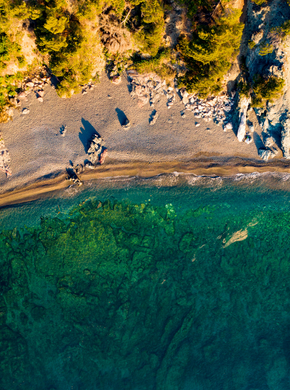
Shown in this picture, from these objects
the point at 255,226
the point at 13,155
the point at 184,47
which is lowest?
the point at 255,226

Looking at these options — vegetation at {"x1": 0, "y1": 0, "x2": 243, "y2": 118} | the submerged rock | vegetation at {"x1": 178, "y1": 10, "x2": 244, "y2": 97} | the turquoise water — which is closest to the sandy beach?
the submerged rock

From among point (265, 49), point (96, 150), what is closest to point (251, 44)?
point (265, 49)

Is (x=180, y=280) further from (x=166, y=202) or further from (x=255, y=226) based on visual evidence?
(x=255, y=226)

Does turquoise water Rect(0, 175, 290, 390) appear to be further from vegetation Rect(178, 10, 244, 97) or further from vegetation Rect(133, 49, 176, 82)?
vegetation Rect(133, 49, 176, 82)

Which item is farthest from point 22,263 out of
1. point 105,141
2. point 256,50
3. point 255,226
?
point 256,50

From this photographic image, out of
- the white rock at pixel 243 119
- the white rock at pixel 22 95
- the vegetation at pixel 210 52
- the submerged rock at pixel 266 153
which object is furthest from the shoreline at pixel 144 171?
the white rock at pixel 22 95

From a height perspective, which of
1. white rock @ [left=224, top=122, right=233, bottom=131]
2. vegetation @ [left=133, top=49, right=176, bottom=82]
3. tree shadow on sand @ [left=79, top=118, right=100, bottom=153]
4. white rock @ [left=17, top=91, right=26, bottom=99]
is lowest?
white rock @ [left=224, top=122, right=233, bottom=131]
